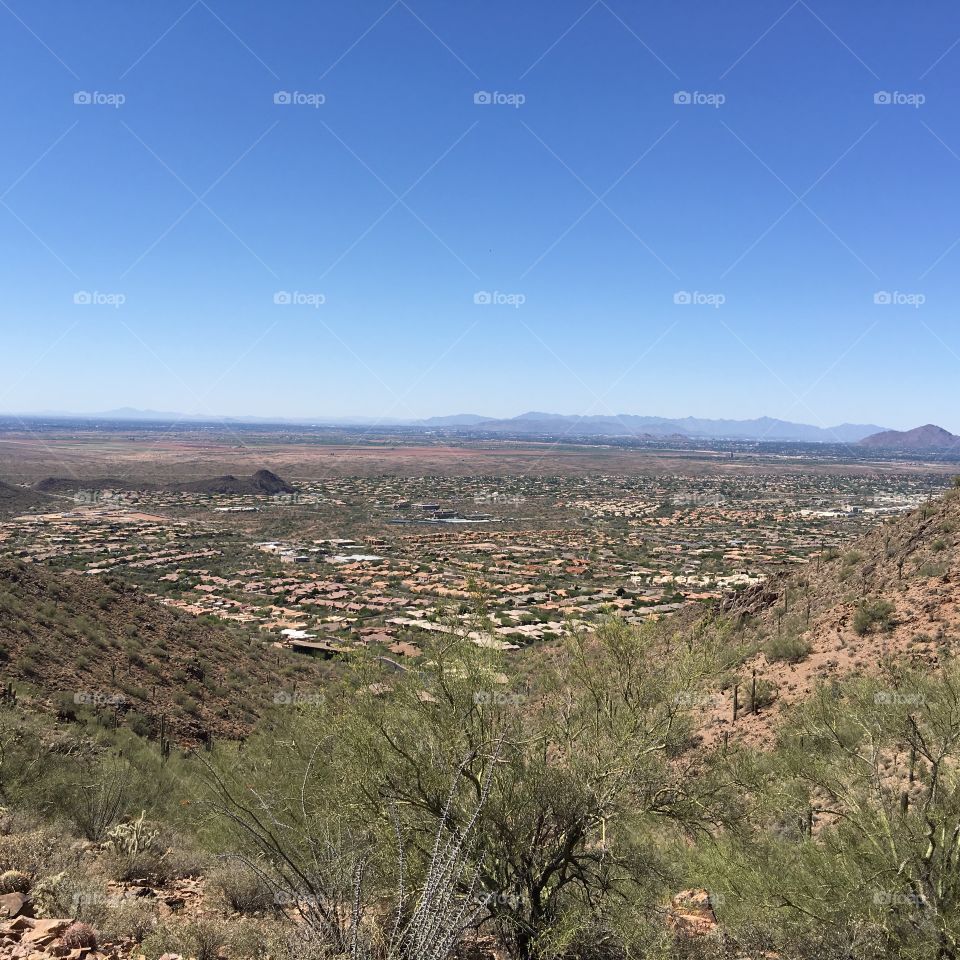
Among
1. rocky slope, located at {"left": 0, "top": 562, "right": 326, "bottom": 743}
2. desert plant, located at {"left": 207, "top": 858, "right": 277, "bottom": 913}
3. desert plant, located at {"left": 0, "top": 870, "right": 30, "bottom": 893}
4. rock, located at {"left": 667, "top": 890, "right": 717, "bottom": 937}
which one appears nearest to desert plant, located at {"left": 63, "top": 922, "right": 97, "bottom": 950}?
desert plant, located at {"left": 0, "top": 870, "right": 30, "bottom": 893}

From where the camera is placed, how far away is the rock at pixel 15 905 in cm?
591

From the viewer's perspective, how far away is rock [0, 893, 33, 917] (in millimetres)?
5912

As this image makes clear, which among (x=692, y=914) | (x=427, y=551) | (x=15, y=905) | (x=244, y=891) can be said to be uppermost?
(x=15, y=905)

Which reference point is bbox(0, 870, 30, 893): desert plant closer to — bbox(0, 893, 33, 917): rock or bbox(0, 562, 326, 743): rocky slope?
bbox(0, 893, 33, 917): rock

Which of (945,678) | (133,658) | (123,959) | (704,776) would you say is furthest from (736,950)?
(133,658)

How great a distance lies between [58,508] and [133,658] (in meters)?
78.7

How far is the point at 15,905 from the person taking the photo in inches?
238

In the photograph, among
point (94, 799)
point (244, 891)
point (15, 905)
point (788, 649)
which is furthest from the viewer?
point (788, 649)

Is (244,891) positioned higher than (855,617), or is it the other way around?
(855,617)

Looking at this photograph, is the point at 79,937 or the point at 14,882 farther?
the point at 14,882

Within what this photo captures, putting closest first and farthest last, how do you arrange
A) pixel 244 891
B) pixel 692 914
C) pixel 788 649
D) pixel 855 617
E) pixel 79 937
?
pixel 79 937 → pixel 244 891 → pixel 692 914 → pixel 855 617 → pixel 788 649

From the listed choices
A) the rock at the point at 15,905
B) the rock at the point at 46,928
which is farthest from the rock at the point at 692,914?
the rock at the point at 15,905

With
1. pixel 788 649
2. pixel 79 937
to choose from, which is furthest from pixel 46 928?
pixel 788 649

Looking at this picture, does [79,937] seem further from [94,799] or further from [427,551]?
[427,551]
